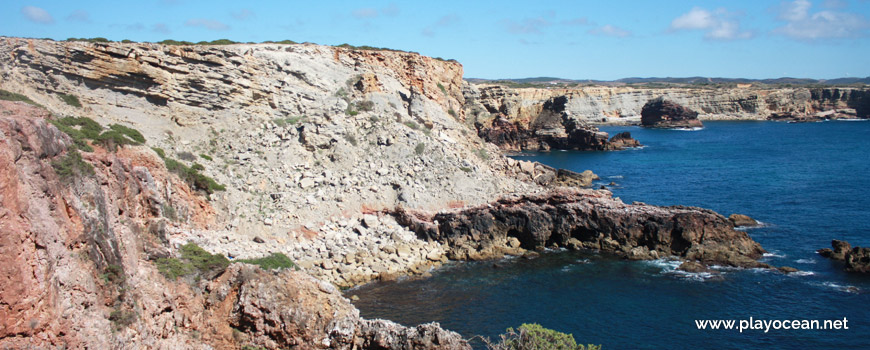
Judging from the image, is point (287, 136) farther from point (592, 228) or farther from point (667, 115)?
point (667, 115)

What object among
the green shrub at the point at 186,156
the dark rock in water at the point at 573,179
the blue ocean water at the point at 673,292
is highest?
the green shrub at the point at 186,156

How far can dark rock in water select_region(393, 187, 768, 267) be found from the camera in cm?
3522

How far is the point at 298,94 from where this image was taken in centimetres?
4266

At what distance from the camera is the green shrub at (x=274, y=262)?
26400 millimetres

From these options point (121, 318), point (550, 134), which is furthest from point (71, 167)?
point (550, 134)

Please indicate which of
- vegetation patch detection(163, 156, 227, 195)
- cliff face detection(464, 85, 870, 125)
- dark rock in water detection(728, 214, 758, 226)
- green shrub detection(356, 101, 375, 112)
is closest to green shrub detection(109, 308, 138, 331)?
vegetation patch detection(163, 156, 227, 195)

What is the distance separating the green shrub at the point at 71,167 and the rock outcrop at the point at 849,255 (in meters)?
35.3

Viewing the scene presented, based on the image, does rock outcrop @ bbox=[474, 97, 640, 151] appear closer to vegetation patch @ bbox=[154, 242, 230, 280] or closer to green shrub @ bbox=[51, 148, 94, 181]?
vegetation patch @ bbox=[154, 242, 230, 280]

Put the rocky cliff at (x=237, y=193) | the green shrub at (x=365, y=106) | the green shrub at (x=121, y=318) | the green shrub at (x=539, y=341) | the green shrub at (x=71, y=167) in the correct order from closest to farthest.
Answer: the rocky cliff at (x=237, y=193) → the green shrub at (x=121, y=318) → the green shrub at (x=71, y=167) → the green shrub at (x=539, y=341) → the green shrub at (x=365, y=106)

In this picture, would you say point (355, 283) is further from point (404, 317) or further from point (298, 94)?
point (298, 94)

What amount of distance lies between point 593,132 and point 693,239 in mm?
55989

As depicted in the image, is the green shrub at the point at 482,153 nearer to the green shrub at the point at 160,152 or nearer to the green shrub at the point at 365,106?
the green shrub at the point at 365,106

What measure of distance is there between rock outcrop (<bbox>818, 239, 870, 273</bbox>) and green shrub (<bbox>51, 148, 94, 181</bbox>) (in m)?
35.3

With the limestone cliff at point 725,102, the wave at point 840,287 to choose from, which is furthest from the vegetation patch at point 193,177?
the limestone cliff at point 725,102
